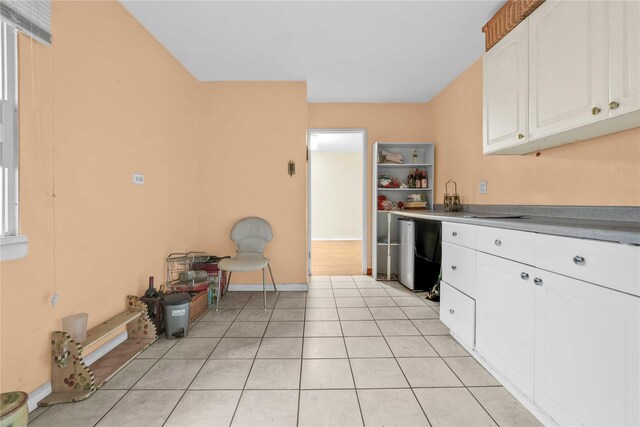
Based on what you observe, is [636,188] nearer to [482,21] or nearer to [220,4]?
[482,21]

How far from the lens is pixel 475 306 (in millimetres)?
1785

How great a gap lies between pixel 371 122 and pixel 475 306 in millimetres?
3029

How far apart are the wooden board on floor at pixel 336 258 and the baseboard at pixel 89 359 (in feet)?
8.60

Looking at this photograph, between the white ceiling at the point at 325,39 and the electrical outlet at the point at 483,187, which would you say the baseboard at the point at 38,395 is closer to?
the white ceiling at the point at 325,39

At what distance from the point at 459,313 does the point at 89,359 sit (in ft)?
8.13

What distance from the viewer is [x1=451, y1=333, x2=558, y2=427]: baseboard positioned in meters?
1.27

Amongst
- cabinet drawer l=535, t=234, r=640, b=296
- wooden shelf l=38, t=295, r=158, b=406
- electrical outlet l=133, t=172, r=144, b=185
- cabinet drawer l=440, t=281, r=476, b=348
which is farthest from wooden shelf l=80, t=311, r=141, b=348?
cabinet drawer l=535, t=234, r=640, b=296

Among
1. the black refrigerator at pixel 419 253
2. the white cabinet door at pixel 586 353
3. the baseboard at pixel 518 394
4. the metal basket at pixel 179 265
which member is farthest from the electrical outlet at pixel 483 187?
the metal basket at pixel 179 265

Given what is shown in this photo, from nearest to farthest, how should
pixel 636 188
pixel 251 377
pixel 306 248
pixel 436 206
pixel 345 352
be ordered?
pixel 636 188
pixel 251 377
pixel 345 352
pixel 306 248
pixel 436 206

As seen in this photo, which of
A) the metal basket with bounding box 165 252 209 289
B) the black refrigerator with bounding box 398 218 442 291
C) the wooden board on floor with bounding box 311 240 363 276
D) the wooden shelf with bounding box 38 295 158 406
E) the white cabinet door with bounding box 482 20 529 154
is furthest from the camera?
the wooden board on floor with bounding box 311 240 363 276

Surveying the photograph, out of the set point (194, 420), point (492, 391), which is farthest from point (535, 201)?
point (194, 420)

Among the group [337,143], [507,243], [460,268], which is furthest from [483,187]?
[337,143]

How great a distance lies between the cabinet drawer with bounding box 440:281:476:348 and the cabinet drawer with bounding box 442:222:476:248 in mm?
358

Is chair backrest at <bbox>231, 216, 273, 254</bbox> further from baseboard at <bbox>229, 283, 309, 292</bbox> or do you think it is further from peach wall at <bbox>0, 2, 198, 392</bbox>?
peach wall at <bbox>0, 2, 198, 392</bbox>
